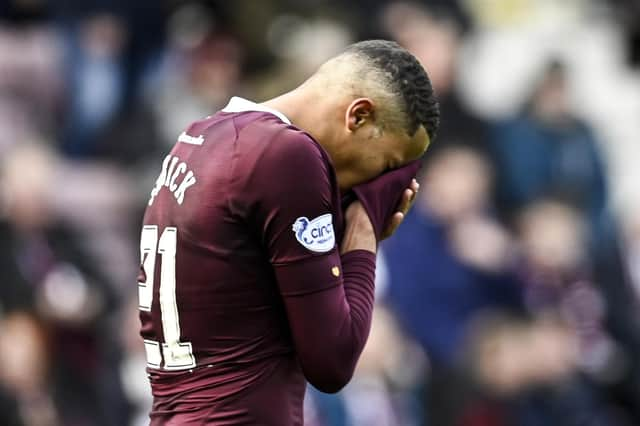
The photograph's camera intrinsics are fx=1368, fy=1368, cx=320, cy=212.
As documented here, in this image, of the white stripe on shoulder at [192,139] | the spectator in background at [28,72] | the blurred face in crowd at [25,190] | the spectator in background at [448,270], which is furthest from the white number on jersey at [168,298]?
the spectator in background at [28,72]

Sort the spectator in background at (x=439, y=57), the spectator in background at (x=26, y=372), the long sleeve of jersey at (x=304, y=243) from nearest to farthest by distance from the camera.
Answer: the long sleeve of jersey at (x=304, y=243) → the spectator in background at (x=26, y=372) → the spectator in background at (x=439, y=57)

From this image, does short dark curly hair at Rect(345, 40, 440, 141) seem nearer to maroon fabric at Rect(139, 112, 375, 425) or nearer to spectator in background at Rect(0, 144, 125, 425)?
maroon fabric at Rect(139, 112, 375, 425)

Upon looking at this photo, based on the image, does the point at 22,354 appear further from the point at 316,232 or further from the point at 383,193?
the point at 316,232

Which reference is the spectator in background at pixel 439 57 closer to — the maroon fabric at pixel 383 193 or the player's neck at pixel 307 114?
the maroon fabric at pixel 383 193

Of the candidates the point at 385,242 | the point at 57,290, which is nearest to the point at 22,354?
the point at 57,290

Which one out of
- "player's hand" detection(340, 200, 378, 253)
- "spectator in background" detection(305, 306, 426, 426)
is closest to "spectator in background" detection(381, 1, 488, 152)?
"spectator in background" detection(305, 306, 426, 426)

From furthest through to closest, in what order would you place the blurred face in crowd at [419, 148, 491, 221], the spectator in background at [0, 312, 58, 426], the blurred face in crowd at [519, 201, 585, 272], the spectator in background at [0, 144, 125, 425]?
the blurred face in crowd at [519, 201, 585, 272]
the blurred face in crowd at [419, 148, 491, 221]
the spectator in background at [0, 144, 125, 425]
the spectator in background at [0, 312, 58, 426]

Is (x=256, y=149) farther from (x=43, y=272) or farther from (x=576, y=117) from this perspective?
(x=576, y=117)

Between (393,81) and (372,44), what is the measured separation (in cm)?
12

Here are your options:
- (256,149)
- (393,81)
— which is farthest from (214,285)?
(393,81)

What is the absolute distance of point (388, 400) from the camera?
738 cm

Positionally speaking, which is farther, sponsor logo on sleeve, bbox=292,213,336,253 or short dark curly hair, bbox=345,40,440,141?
short dark curly hair, bbox=345,40,440,141

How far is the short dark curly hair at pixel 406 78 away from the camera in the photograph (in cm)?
337

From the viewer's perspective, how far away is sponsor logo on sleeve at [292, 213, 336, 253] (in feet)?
10.5
